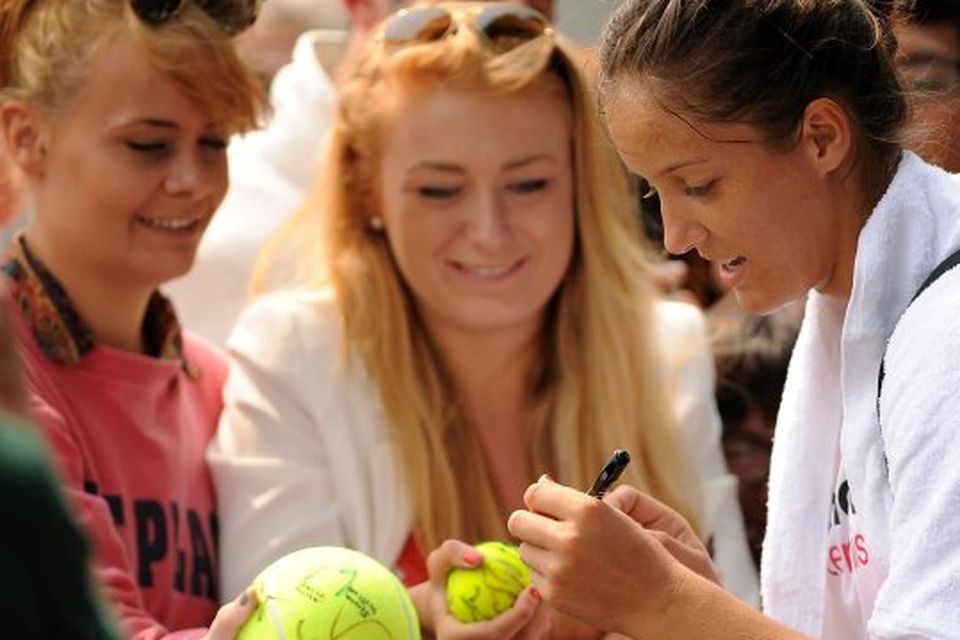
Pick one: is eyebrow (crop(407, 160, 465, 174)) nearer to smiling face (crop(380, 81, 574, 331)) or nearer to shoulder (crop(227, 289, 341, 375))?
smiling face (crop(380, 81, 574, 331))

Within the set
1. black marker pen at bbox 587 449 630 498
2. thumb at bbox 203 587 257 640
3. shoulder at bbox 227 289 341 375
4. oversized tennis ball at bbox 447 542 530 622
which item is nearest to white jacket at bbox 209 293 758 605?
shoulder at bbox 227 289 341 375

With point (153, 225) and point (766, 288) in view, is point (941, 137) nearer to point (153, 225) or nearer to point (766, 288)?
point (766, 288)

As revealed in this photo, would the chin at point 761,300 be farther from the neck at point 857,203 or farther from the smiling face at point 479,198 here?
the smiling face at point 479,198

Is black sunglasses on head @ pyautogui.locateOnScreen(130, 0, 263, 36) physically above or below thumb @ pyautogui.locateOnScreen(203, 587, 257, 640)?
above

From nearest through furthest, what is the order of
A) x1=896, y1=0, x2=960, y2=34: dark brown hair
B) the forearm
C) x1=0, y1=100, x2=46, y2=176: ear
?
the forearm → x1=0, y1=100, x2=46, y2=176: ear → x1=896, y1=0, x2=960, y2=34: dark brown hair

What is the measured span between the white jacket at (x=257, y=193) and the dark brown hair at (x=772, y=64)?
172 centimetres

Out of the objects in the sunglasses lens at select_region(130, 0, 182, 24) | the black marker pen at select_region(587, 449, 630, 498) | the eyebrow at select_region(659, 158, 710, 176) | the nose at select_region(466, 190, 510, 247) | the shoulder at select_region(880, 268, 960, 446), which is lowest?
the nose at select_region(466, 190, 510, 247)

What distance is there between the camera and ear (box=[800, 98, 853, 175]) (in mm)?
2381

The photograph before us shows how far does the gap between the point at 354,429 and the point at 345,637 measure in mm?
1170

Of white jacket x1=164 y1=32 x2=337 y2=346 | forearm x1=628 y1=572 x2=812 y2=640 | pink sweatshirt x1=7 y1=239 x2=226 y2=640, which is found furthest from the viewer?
→ white jacket x1=164 y1=32 x2=337 y2=346

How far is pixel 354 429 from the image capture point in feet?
11.6

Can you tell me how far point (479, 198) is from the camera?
3.61m

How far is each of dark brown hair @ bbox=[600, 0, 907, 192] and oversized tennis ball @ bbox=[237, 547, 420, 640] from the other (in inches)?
28.5

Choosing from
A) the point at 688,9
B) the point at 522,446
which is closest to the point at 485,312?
the point at 522,446
